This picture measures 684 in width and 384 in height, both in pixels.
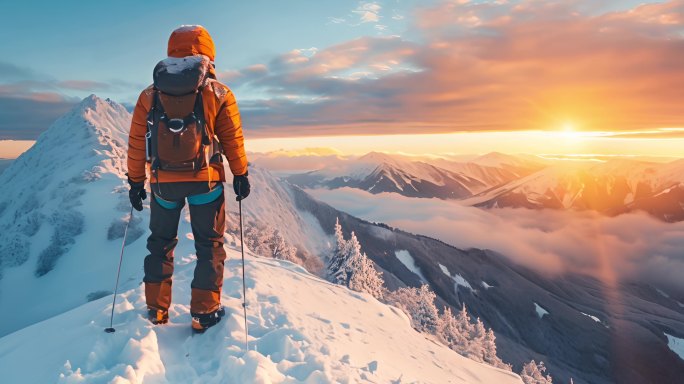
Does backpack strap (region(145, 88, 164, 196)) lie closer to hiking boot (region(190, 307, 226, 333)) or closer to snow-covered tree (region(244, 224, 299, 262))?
hiking boot (region(190, 307, 226, 333))

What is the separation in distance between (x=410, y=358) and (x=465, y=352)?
44.4 metres

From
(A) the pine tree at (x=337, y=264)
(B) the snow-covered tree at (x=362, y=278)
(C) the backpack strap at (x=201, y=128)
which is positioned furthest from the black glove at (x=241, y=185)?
(A) the pine tree at (x=337, y=264)

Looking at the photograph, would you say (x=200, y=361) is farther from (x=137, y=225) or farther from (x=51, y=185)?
(x=51, y=185)

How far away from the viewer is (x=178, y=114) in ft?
17.1

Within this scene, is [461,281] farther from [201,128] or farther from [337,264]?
[201,128]

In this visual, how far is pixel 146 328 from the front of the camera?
5445 mm

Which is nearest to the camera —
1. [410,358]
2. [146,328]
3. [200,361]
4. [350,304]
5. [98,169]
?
[200,361]

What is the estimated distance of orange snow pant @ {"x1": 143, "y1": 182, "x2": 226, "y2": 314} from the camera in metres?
5.65

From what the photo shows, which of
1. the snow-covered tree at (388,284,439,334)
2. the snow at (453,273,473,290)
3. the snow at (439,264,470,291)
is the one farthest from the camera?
the snow at (453,273,473,290)

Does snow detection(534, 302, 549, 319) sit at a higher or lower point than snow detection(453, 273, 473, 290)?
lower

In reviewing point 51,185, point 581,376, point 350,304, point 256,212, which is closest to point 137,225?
point 51,185

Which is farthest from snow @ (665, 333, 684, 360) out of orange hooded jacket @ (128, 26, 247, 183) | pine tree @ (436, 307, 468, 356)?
orange hooded jacket @ (128, 26, 247, 183)

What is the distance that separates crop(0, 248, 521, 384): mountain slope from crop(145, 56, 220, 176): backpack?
2.54m

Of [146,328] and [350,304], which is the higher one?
[146,328]
